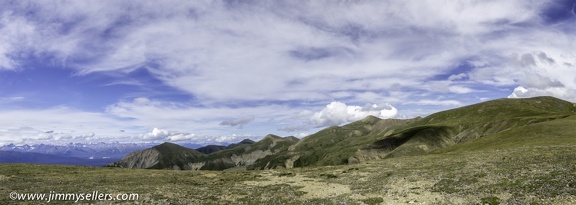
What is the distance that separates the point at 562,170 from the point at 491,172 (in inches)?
272

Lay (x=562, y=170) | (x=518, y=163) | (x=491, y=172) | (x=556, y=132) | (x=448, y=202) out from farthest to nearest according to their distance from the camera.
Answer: (x=556, y=132)
(x=518, y=163)
(x=491, y=172)
(x=562, y=170)
(x=448, y=202)

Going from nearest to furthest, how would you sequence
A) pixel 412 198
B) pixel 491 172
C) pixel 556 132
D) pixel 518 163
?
pixel 412 198, pixel 491 172, pixel 518 163, pixel 556 132

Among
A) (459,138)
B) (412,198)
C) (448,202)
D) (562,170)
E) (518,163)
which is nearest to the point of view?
(448,202)

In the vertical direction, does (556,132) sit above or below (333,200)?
above

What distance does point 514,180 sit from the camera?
34.4 metres

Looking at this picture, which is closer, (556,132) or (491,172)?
(491,172)

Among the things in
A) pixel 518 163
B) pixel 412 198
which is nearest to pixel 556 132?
pixel 518 163

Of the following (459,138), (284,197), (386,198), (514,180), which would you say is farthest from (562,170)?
(459,138)

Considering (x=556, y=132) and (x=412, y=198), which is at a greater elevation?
(x=556, y=132)

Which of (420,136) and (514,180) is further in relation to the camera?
(420,136)

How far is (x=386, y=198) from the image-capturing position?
3278 centimetres

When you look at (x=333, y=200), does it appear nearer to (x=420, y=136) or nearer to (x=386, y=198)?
(x=386, y=198)

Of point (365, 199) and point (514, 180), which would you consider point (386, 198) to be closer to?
point (365, 199)

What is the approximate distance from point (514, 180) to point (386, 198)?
13810 mm
